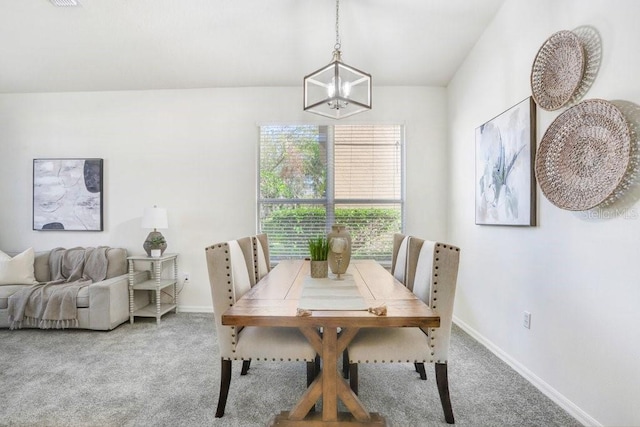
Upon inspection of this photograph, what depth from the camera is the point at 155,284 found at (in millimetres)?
3512

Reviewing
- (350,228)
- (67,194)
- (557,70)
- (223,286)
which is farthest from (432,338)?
(67,194)

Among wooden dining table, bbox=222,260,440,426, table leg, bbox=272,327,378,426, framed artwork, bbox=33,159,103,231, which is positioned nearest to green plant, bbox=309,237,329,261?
wooden dining table, bbox=222,260,440,426

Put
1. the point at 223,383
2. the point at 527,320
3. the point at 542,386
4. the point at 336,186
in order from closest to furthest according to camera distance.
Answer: the point at 223,383
the point at 542,386
the point at 527,320
the point at 336,186

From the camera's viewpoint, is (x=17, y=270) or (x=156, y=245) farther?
(x=156, y=245)

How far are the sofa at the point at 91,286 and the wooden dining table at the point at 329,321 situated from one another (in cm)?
218

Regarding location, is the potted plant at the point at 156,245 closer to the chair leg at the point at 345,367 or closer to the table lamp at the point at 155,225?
the table lamp at the point at 155,225

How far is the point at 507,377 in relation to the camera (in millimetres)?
2223

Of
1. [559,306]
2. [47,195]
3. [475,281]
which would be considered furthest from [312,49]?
[47,195]

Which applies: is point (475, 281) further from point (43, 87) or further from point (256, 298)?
point (43, 87)

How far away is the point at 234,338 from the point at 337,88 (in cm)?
150

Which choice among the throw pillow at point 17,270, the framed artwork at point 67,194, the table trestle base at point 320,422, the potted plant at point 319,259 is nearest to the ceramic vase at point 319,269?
the potted plant at point 319,259

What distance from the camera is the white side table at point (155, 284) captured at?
134 inches

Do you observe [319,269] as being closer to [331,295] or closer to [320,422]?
[331,295]

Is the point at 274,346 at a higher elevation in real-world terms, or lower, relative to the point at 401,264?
lower
